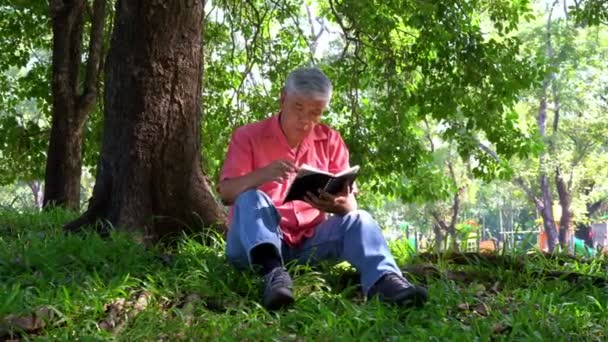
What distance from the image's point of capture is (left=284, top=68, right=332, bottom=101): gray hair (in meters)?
4.16

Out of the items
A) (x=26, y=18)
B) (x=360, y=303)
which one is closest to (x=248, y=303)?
(x=360, y=303)

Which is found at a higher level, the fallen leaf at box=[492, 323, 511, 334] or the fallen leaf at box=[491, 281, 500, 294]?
the fallen leaf at box=[491, 281, 500, 294]

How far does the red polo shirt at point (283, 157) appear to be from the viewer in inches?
171

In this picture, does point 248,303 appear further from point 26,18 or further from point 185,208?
point 26,18

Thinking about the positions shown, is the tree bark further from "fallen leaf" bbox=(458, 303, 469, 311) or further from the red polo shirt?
"fallen leaf" bbox=(458, 303, 469, 311)

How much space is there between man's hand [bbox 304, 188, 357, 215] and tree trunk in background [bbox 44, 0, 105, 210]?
5.83 meters

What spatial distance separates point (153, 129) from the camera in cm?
542

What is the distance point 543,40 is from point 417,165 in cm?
2093

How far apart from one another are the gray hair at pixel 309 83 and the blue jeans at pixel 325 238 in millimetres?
566

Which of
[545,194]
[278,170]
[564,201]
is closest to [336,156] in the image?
[278,170]

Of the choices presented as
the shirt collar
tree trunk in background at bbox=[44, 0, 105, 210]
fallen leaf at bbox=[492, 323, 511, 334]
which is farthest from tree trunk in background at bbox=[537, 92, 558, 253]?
fallen leaf at bbox=[492, 323, 511, 334]

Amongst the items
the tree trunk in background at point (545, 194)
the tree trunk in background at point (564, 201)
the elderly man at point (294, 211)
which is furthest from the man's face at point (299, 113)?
the tree trunk in background at point (564, 201)

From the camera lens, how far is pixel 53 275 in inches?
162

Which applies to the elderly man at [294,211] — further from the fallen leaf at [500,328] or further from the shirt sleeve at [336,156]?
the fallen leaf at [500,328]
